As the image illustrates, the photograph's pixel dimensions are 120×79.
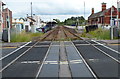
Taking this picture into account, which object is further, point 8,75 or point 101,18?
point 101,18

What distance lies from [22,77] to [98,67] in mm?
3699

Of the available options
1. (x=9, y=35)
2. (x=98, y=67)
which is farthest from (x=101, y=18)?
(x=98, y=67)

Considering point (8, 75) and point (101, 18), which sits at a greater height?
point (101, 18)

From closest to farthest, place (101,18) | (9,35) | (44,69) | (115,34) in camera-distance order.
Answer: (44,69) < (9,35) < (115,34) < (101,18)

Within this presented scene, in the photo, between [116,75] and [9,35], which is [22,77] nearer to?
[116,75]

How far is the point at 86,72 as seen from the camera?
9.53 m

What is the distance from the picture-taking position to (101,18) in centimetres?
7800

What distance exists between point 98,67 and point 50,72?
2369 millimetres

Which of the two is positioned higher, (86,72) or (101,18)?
(101,18)

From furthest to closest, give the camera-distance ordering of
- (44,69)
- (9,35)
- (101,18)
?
(101,18) < (9,35) < (44,69)

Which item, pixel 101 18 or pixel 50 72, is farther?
pixel 101 18

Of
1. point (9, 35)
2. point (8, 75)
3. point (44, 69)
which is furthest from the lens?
point (9, 35)

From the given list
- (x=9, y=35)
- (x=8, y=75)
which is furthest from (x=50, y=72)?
(x=9, y=35)

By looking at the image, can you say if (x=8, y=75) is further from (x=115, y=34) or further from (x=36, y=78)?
(x=115, y=34)
